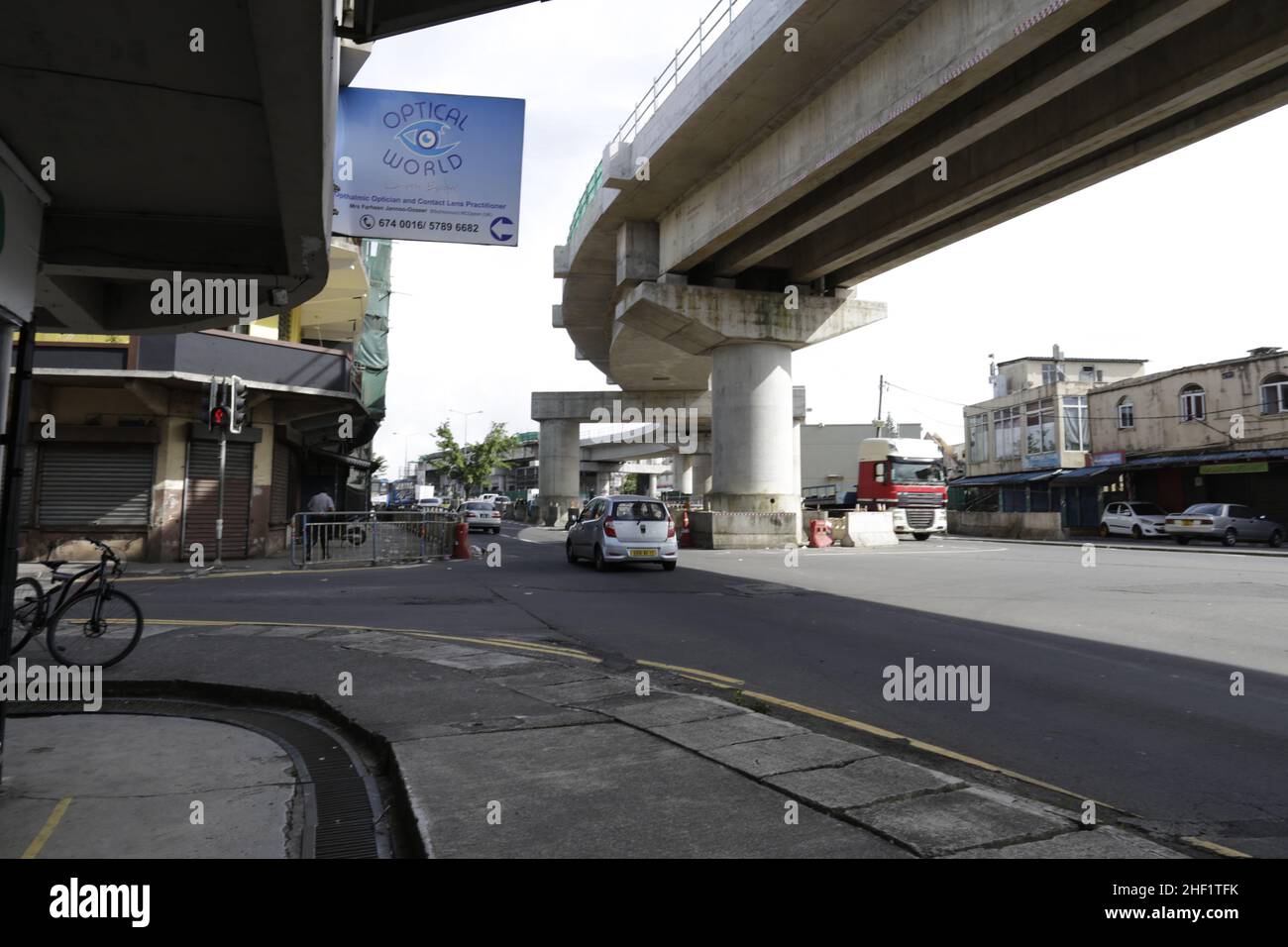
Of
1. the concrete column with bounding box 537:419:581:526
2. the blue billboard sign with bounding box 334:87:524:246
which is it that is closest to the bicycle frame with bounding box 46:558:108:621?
the blue billboard sign with bounding box 334:87:524:246

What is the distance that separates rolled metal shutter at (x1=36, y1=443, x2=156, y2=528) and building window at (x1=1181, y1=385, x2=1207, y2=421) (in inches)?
→ 1555

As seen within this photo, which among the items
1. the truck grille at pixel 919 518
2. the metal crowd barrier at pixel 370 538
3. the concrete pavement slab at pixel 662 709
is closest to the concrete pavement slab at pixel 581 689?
the concrete pavement slab at pixel 662 709

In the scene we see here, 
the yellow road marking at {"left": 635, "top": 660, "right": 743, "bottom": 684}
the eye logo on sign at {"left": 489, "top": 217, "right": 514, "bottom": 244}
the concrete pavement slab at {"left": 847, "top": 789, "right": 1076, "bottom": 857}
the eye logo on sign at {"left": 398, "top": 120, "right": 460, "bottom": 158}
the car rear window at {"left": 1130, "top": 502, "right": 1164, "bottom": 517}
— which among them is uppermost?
the eye logo on sign at {"left": 398, "top": 120, "right": 460, "bottom": 158}

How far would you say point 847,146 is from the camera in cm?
1736

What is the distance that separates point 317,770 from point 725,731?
2.41m

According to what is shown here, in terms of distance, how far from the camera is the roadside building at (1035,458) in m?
39.8

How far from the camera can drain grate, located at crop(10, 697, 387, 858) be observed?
370 cm

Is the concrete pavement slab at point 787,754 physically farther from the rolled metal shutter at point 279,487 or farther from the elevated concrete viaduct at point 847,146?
the rolled metal shutter at point 279,487

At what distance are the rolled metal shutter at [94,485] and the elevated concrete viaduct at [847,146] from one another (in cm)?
1455

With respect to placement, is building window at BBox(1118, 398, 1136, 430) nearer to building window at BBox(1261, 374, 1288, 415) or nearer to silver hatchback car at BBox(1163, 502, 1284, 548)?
building window at BBox(1261, 374, 1288, 415)

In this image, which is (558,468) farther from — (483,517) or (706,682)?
(706,682)

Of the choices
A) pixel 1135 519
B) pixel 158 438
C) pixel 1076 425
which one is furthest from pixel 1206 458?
pixel 158 438
